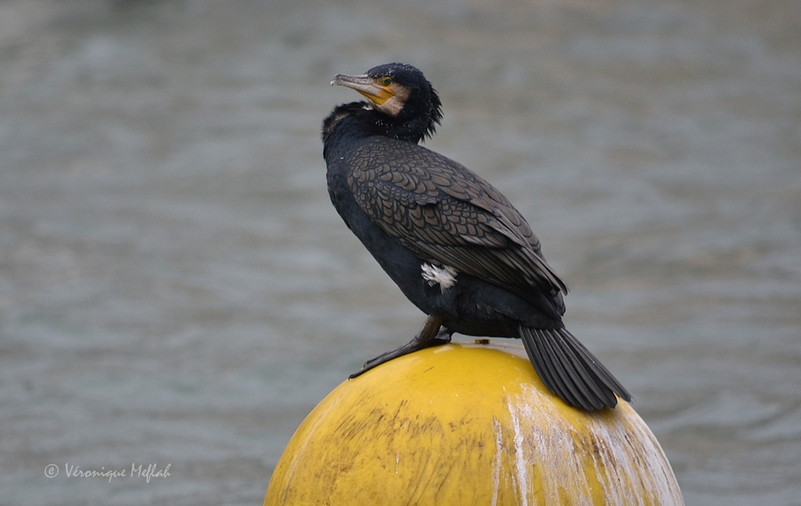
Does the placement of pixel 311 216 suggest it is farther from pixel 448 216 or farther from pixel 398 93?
pixel 448 216

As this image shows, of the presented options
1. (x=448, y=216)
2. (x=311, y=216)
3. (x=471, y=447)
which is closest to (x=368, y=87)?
(x=448, y=216)

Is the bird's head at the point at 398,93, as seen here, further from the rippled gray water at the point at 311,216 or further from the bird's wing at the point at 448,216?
the rippled gray water at the point at 311,216

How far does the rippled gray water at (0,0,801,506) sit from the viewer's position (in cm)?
940

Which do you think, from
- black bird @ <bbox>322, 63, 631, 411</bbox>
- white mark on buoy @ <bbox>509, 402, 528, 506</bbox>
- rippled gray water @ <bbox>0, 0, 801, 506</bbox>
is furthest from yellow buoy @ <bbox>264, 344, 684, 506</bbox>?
rippled gray water @ <bbox>0, 0, 801, 506</bbox>

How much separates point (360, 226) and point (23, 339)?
25.2ft

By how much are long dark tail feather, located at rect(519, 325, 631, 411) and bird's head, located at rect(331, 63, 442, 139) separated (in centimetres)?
117

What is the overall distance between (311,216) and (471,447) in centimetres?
1063

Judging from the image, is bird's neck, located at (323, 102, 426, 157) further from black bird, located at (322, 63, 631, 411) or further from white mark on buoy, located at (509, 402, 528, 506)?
white mark on buoy, located at (509, 402, 528, 506)

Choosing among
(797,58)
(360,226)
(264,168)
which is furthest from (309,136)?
(360,226)

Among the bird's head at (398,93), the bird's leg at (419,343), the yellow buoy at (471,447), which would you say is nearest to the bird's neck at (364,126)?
the bird's head at (398,93)

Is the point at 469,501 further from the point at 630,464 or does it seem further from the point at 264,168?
the point at 264,168

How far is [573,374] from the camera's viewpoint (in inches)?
154

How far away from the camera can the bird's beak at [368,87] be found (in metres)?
4.56

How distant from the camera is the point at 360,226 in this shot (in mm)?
4426
